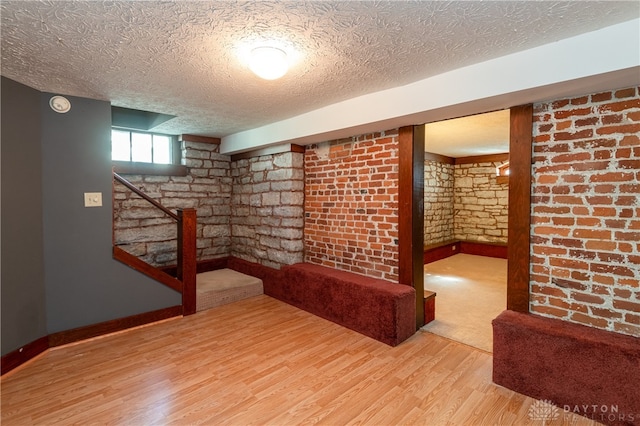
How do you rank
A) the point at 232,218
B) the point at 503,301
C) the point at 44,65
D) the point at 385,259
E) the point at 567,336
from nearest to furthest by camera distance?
the point at 567,336
the point at 44,65
the point at 385,259
the point at 503,301
the point at 232,218

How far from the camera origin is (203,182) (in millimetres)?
4488

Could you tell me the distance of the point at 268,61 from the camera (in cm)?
178

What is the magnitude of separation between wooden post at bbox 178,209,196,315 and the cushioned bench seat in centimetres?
14

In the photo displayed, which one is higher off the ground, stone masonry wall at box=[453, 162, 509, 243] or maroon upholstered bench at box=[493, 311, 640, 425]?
stone masonry wall at box=[453, 162, 509, 243]

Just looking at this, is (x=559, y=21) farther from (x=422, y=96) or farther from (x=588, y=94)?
(x=422, y=96)

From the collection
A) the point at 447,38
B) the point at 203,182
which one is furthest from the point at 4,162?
the point at 447,38

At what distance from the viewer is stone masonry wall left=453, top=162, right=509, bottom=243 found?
6625mm

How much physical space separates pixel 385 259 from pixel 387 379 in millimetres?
1166

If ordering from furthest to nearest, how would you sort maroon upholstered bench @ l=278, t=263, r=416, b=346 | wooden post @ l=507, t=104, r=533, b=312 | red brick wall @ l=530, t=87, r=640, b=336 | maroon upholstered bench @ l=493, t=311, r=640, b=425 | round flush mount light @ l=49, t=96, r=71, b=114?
1. maroon upholstered bench @ l=278, t=263, r=416, b=346
2. round flush mount light @ l=49, t=96, r=71, b=114
3. wooden post @ l=507, t=104, r=533, b=312
4. red brick wall @ l=530, t=87, r=640, b=336
5. maroon upholstered bench @ l=493, t=311, r=640, b=425

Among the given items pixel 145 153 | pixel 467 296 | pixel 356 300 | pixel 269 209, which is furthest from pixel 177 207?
pixel 467 296

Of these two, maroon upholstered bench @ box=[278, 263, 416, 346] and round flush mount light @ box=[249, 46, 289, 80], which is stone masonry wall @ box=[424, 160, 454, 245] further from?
round flush mount light @ box=[249, 46, 289, 80]

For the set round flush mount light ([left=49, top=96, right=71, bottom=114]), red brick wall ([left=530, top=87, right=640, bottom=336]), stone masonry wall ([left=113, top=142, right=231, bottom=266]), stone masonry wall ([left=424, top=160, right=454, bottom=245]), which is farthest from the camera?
stone masonry wall ([left=424, top=160, right=454, bottom=245])

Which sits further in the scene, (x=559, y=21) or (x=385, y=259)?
(x=385, y=259)

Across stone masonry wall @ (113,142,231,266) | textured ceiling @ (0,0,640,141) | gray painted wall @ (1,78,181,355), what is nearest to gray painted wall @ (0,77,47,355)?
gray painted wall @ (1,78,181,355)
